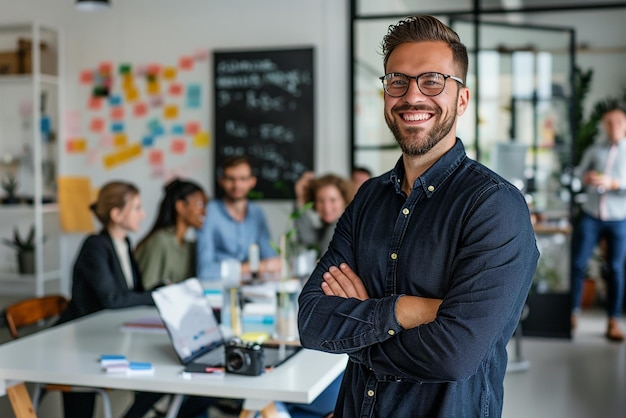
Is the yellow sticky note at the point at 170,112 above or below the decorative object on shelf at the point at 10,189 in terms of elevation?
above

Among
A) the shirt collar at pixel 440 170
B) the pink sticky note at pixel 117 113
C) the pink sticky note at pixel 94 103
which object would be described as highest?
the pink sticky note at pixel 94 103

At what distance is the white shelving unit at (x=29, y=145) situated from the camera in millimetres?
6523

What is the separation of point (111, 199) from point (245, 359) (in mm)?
1571

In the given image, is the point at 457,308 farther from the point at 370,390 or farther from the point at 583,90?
the point at 583,90

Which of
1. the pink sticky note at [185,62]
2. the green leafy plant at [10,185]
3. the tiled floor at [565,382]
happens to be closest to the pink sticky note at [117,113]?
the pink sticky note at [185,62]

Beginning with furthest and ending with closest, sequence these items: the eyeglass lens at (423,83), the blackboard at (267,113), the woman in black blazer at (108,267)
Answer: the blackboard at (267,113), the woman in black blazer at (108,267), the eyeglass lens at (423,83)

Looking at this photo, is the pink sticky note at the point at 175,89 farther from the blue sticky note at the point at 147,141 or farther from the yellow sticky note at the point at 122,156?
the yellow sticky note at the point at 122,156

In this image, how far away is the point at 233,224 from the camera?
472 cm

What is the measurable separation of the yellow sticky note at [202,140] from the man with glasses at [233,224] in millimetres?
1706

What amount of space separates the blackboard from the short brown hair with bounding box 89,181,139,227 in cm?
244

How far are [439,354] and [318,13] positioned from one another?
4.91 meters

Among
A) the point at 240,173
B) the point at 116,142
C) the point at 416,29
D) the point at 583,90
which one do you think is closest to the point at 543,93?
the point at 583,90

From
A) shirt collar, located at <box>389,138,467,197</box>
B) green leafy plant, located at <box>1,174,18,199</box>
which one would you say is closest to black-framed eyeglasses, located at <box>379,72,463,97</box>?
shirt collar, located at <box>389,138,467,197</box>

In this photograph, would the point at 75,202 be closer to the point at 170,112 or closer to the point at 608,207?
the point at 170,112
